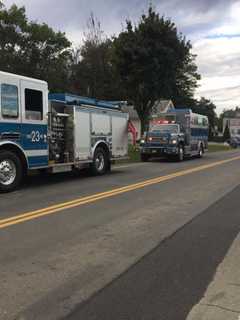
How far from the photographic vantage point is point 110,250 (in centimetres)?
707

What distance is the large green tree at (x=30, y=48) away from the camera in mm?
50000

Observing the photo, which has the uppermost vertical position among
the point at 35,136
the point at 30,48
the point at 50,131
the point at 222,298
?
the point at 30,48

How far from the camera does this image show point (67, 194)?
1272cm

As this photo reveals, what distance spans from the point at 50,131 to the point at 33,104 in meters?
1.22

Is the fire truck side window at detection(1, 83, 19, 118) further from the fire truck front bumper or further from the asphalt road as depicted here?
the fire truck front bumper

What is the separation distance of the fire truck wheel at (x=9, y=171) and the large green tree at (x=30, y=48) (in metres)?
37.9

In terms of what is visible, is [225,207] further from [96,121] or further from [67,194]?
[96,121]

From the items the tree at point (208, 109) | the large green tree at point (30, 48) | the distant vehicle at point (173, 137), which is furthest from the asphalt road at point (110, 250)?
the tree at point (208, 109)

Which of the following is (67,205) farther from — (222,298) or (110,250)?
(222,298)

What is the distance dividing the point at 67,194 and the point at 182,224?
4.42 m

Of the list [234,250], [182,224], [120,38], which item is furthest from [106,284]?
[120,38]

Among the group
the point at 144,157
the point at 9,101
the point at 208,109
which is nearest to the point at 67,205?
the point at 9,101

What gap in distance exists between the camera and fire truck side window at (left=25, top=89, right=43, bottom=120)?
13.8 metres

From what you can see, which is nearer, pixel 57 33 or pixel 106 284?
pixel 106 284
